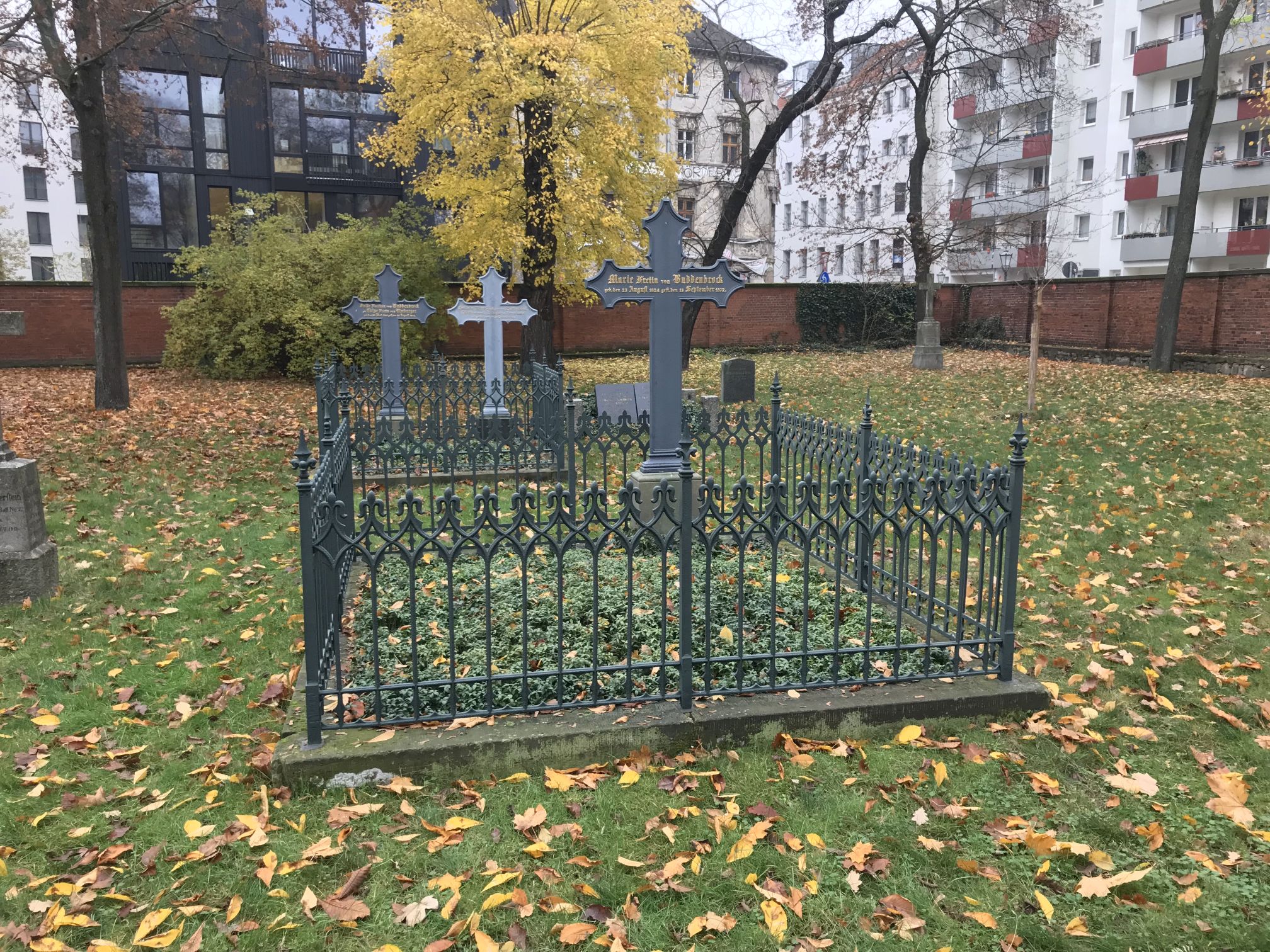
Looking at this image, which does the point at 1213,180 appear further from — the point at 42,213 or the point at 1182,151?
the point at 42,213

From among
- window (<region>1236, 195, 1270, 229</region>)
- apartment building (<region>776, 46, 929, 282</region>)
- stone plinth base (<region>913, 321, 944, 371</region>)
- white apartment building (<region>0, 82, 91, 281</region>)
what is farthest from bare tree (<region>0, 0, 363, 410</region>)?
white apartment building (<region>0, 82, 91, 281</region>)

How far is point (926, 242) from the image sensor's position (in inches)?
894

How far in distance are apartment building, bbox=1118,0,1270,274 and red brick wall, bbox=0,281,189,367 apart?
32.2 meters

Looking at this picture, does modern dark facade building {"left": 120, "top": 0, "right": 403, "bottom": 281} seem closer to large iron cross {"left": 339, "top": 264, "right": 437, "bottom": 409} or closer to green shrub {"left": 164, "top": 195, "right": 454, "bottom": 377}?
green shrub {"left": 164, "top": 195, "right": 454, "bottom": 377}

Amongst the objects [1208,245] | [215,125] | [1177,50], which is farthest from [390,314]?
[1177,50]

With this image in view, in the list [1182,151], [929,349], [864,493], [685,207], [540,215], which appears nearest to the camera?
[864,493]

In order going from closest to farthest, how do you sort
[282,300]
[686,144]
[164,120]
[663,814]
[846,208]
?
1. [663,814]
2. [282,300]
3. [164,120]
4. [686,144]
5. [846,208]

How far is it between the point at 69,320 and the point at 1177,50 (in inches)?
1484

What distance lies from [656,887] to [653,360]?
4379 mm

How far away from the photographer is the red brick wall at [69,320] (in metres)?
21.9

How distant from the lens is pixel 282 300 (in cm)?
1964

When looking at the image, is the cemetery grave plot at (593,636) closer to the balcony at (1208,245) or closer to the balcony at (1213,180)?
the balcony at (1213,180)

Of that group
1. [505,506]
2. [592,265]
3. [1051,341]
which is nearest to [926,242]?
[1051,341]

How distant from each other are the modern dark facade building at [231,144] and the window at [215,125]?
2cm
